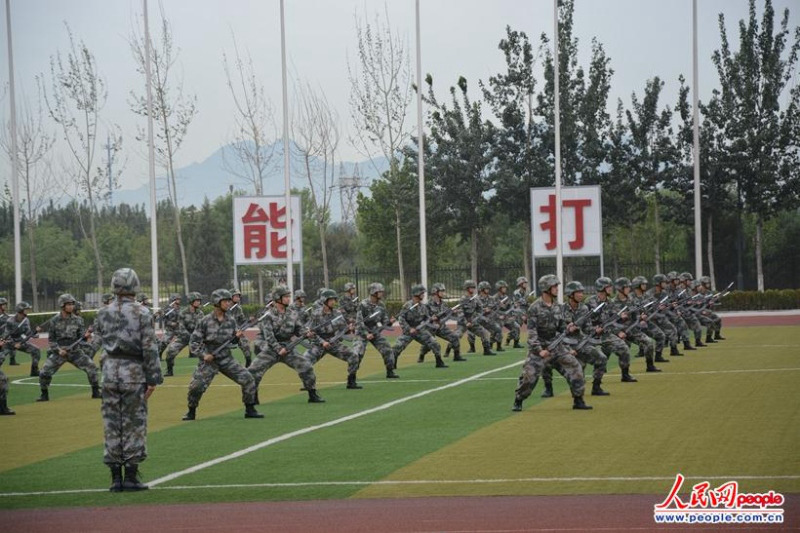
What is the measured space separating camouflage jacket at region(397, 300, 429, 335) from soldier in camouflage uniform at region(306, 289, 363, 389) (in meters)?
5.70

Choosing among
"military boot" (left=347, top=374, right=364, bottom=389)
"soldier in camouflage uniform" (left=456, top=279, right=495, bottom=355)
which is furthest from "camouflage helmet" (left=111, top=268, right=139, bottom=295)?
"soldier in camouflage uniform" (left=456, top=279, right=495, bottom=355)

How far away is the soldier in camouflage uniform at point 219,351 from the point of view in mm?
22094

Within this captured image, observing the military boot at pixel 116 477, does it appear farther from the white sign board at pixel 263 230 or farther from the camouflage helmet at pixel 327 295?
the white sign board at pixel 263 230

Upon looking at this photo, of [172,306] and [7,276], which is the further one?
[7,276]

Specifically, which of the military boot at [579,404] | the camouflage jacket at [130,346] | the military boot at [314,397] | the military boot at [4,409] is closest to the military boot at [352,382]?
the military boot at [314,397]

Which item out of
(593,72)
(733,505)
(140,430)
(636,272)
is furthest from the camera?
(636,272)

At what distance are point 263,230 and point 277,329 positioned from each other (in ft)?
70.0

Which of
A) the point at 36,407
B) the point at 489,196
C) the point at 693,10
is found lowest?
the point at 36,407

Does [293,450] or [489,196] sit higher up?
[489,196]

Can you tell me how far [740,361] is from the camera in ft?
102

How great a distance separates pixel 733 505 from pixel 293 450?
721 centimetres

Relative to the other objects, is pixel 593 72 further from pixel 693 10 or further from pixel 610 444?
pixel 610 444

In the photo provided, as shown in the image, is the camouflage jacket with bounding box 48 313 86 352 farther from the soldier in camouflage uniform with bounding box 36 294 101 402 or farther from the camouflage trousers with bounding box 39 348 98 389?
the camouflage trousers with bounding box 39 348 98 389

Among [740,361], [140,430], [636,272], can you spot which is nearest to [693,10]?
[740,361]
